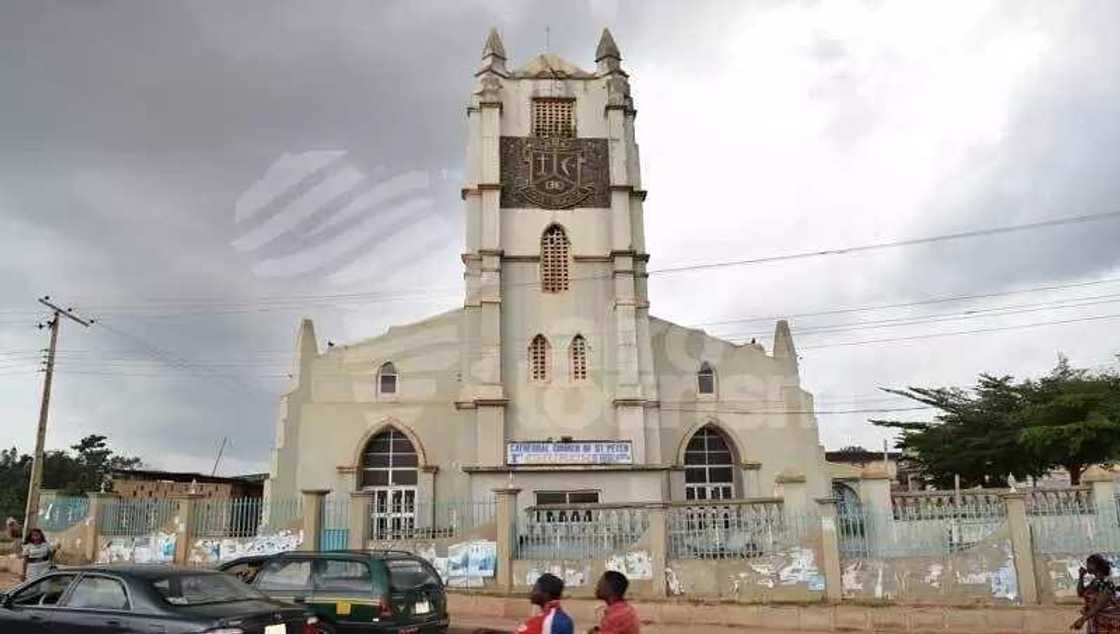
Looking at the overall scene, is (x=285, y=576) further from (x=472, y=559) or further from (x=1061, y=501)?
(x=1061, y=501)

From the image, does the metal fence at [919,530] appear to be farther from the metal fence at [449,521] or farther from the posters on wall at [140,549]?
the posters on wall at [140,549]

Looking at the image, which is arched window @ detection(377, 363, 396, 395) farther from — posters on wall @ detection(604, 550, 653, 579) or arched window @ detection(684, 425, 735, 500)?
posters on wall @ detection(604, 550, 653, 579)

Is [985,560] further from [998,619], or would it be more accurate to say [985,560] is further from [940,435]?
[940,435]

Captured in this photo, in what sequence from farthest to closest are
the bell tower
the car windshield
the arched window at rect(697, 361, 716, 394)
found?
the arched window at rect(697, 361, 716, 394)
the bell tower
the car windshield

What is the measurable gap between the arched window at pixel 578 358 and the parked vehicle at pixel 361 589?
15.6 m

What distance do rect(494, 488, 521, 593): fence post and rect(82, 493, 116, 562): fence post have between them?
Result: 947cm

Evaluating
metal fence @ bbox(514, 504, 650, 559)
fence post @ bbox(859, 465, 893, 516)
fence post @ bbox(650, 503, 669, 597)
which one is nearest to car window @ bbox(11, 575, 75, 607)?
metal fence @ bbox(514, 504, 650, 559)

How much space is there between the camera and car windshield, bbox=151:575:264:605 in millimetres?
8102

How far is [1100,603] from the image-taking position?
25.6 feet

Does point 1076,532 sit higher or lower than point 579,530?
lower

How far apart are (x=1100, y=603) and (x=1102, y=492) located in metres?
9.56

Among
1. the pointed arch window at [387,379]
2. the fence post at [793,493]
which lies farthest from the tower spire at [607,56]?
the fence post at [793,493]

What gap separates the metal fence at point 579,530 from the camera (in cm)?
1698

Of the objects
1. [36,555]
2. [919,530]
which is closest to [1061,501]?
[919,530]
